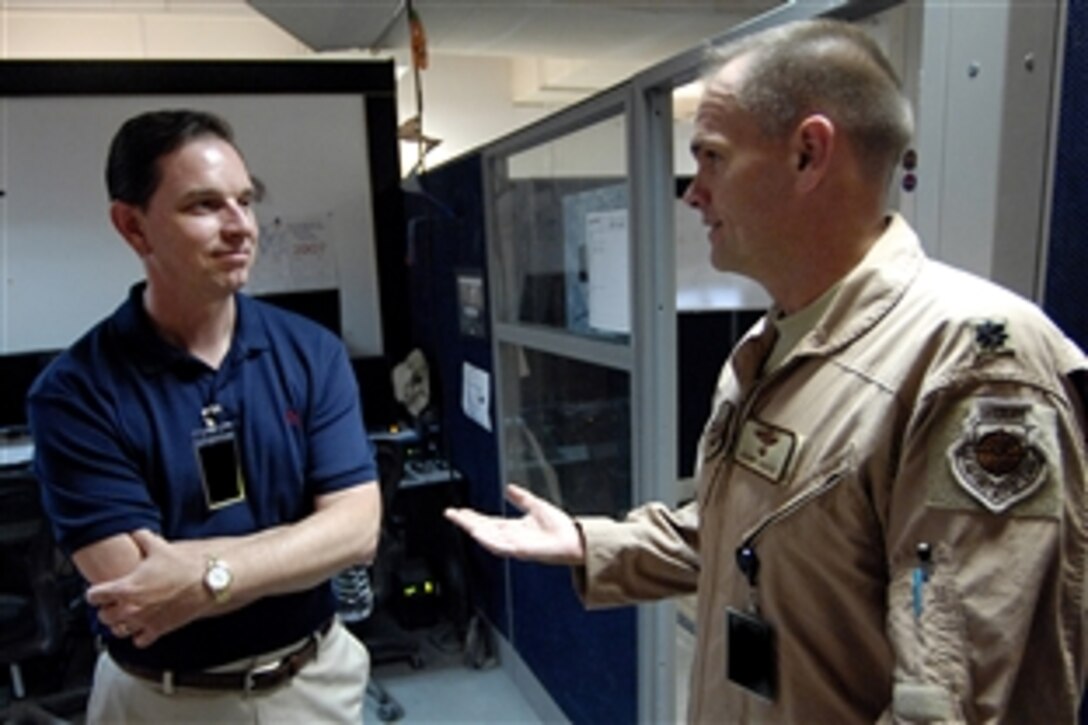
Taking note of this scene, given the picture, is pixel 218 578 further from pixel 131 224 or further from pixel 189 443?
pixel 131 224

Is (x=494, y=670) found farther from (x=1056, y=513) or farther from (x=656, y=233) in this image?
(x=1056, y=513)

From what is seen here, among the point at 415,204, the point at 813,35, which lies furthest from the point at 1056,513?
the point at 415,204

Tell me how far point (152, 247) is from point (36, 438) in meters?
0.35

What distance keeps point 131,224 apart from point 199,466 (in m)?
0.42

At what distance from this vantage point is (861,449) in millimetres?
703

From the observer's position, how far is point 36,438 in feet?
3.94

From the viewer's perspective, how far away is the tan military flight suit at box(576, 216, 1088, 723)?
616 mm

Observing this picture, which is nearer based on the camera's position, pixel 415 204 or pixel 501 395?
pixel 501 395

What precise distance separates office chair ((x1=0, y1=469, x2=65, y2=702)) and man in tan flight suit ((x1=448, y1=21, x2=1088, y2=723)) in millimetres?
2266

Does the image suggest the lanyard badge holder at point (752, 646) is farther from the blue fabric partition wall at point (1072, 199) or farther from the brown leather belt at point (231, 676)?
the brown leather belt at point (231, 676)

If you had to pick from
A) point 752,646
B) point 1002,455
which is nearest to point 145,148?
point 752,646

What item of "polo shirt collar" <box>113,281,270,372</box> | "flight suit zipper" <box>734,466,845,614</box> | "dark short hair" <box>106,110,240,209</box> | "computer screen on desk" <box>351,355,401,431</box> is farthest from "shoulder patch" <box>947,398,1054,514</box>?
"computer screen on desk" <box>351,355,401,431</box>

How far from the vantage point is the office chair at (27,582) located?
7.78 ft

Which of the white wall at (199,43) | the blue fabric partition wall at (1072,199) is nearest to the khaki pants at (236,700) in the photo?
the blue fabric partition wall at (1072,199)
